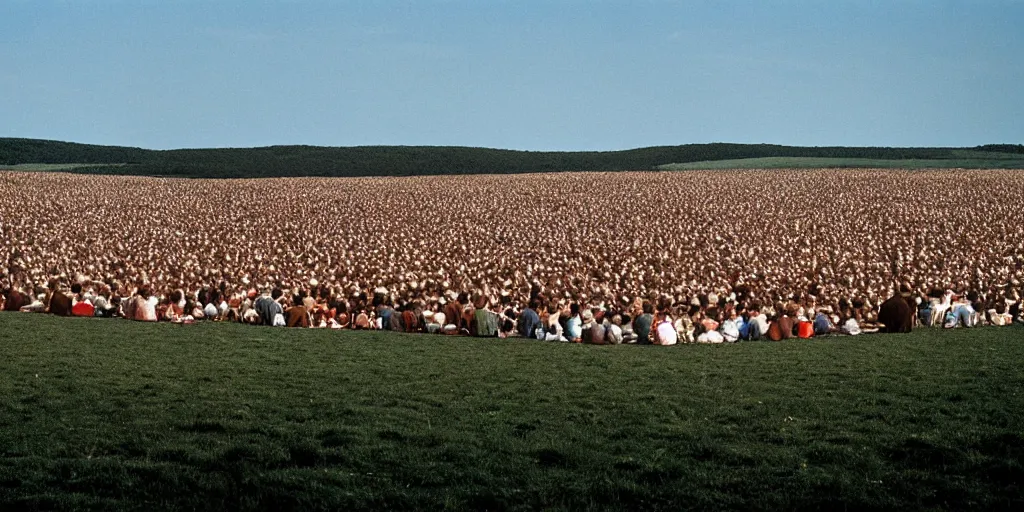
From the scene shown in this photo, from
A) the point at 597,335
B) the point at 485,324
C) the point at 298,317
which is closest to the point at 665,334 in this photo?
the point at 597,335

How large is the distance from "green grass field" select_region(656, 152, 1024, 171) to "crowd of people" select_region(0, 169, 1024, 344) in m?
23.0

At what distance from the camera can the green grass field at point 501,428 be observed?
1235 cm

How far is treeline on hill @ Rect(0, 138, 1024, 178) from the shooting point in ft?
380

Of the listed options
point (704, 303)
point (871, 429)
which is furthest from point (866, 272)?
point (871, 429)

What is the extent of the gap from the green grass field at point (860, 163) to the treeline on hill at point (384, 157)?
16.7 feet

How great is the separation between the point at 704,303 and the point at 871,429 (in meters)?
16.8

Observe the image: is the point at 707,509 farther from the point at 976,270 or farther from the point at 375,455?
the point at 976,270

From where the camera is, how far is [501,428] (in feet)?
50.7

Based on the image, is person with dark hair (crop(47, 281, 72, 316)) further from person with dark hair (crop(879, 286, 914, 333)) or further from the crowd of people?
person with dark hair (crop(879, 286, 914, 333))

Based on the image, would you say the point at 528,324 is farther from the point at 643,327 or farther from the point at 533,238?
the point at 533,238

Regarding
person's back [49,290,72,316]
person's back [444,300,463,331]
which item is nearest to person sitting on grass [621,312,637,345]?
person's back [444,300,463,331]

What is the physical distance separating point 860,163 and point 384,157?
56.1 m

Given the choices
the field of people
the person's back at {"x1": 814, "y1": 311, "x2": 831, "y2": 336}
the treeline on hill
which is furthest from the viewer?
the treeline on hill

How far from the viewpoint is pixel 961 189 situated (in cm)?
6600
